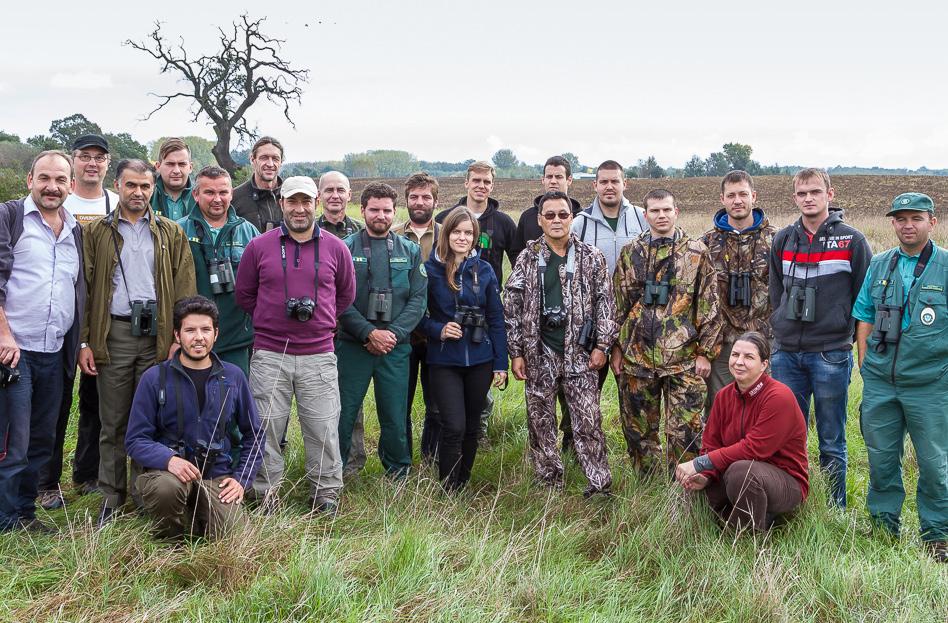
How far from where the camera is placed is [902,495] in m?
4.83

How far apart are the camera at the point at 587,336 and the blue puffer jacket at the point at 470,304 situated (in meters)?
0.54

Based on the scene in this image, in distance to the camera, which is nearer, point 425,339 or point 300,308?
point 300,308

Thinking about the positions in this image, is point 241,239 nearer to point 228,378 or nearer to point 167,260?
point 167,260

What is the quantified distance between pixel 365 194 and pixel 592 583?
9.68 feet

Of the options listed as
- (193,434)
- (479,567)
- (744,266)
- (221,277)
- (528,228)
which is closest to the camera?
(479,567)

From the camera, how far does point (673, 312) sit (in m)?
5.29

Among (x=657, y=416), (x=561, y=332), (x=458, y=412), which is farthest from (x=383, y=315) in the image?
(x=657, y=416)

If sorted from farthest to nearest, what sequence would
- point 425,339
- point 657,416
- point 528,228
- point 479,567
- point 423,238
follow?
point 528,228 < point 423,238 < point 425,339 < point 657,416 < point 479,567

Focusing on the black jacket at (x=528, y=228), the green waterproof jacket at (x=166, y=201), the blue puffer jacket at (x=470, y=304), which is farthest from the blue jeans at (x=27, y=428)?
the black jacket at (x=528, y=228)

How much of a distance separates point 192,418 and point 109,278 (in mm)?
1125

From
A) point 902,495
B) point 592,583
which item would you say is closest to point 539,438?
point 592,583

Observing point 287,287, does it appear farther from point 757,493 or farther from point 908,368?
point 908,368

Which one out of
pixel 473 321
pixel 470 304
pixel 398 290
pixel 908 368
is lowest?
pixel 908 368

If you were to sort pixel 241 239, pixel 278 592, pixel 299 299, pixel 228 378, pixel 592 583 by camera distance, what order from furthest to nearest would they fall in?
pixel 241 239 < pixel 299 299 < pixel 228 378 < pixel 592 583 < pixel 278 592
